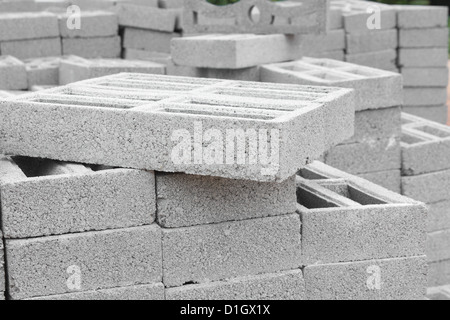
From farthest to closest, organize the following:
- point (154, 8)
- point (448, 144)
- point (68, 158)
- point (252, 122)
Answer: point (154, 8) → point (448, 144) → point (68, 158) → point (252, 122)

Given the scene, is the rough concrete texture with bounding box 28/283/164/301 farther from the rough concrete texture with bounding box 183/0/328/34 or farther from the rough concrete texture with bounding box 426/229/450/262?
the rough concrete texture with bounding box 183/0/328/34

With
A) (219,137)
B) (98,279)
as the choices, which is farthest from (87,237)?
(219,137)

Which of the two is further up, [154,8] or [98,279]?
[154,8]

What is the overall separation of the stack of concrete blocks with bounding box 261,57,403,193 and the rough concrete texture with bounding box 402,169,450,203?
0.11 meters

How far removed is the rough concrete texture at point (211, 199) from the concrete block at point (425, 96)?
Result: 27.0ft

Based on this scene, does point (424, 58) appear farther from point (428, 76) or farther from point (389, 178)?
point (389, 178)

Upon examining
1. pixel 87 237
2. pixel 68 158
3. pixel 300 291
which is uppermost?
pixel 68 158

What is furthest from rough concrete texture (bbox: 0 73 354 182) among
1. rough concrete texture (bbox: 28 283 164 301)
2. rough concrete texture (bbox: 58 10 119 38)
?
rough concrete texture (bbox: 58 10 119 38)

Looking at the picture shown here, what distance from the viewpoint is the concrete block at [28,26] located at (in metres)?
10.9

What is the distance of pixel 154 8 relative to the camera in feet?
38.4

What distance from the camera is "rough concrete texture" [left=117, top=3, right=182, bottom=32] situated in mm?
11547

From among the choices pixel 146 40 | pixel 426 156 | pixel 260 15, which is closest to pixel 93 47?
pixel 146 40

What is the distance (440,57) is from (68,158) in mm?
8752

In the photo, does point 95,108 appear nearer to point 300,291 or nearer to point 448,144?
point 300,291
